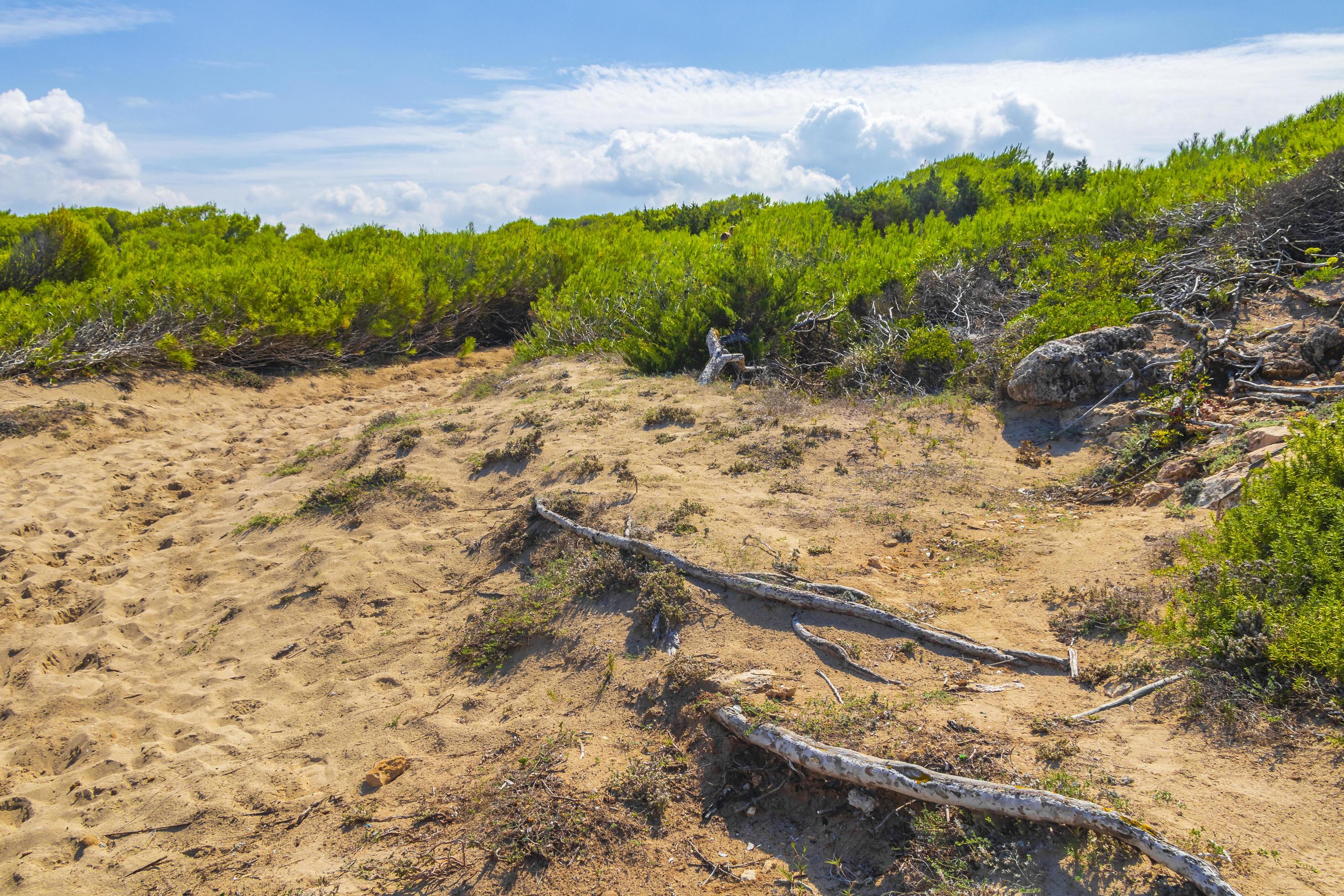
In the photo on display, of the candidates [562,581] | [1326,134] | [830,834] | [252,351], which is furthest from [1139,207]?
[252,351]

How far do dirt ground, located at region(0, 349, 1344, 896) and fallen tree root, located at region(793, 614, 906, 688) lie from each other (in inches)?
2.2

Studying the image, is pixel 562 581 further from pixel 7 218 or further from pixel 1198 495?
pixel 7 218

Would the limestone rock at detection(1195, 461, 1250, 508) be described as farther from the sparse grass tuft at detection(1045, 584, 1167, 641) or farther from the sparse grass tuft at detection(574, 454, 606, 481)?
the sparse grass tuft at detection(574, 454, 606, 481)

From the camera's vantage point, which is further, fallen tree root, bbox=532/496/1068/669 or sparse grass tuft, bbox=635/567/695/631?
sparse grass tuft, bbox=635/567/695/631

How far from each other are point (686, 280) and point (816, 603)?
23.9 feet

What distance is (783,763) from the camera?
3.00m

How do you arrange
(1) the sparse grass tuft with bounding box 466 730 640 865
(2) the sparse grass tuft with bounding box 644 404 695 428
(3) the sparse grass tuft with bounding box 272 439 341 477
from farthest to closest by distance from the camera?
1. (3) the sparse grass tuft with bounding box 272 439 341 477
2. (2) the sparse grass tuft with bounding box 644 404 695 428
3. (1) the sparse grass tuft with bounding box 466 730 640 865

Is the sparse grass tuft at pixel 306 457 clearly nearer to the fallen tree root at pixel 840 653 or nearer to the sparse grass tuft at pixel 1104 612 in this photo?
the fallen tree root at pixel 840 653

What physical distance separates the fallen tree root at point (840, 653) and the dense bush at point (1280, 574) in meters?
1.19

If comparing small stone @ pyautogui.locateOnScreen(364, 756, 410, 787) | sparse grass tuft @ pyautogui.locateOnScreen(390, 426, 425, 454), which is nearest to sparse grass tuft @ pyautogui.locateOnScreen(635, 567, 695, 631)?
small stone @ pyautogui.locateOnScreen(364, 756, 410, 787)

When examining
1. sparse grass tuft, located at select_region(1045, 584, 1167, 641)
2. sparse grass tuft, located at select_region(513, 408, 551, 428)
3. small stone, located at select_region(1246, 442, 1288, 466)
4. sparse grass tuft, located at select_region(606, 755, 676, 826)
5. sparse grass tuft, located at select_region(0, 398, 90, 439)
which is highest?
small stone, located at select_region(1246, 442, 1288, 466)

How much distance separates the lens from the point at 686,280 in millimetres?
10383

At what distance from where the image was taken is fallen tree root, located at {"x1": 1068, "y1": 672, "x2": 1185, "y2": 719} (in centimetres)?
295

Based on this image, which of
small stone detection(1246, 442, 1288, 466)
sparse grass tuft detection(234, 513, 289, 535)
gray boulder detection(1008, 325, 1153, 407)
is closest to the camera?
small stone detection(1246, 442, 1288, 466)
